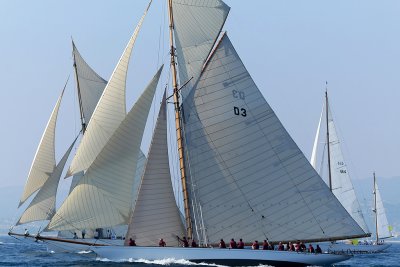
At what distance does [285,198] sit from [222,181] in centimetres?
365

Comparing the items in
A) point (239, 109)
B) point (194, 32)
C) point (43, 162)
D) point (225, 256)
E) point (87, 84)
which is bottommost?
point (225, 256)

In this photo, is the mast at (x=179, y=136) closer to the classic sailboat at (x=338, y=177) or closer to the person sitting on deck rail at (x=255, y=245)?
the person sitting on deck rail at (x=255, y=245)

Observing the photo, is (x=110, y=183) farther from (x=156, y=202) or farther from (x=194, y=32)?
(x=194, y=32)

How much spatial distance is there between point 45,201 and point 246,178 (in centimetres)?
2124

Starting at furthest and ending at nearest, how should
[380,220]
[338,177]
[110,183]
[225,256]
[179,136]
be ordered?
[380,220] < [338,177] < [179,136] < [110,183] < [225,256]

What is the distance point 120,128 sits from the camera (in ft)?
140

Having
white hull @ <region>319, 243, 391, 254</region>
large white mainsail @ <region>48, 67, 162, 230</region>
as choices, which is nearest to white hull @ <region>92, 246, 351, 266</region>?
large white mainsail @ <region>48, 67, 162, 230</region>

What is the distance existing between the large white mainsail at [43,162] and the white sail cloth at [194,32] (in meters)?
18.7

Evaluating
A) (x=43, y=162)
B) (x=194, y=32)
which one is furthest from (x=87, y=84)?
(x=194, y=32)

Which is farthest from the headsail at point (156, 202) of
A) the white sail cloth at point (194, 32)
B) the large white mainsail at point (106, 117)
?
the white sail cloth at point (194, 32)

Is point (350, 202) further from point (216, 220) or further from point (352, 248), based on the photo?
point (216, 220)

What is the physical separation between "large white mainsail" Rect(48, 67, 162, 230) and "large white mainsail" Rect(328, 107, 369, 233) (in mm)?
40431

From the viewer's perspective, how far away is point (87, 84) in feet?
229

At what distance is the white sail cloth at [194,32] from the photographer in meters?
45.1
